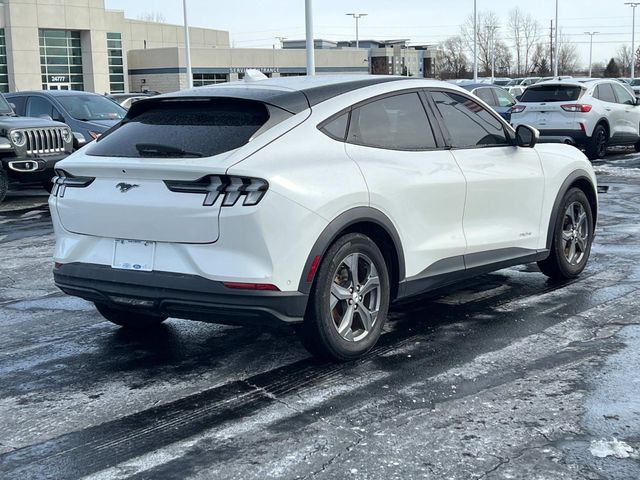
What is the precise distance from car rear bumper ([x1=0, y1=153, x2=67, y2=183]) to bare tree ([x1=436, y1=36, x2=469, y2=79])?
93262mm

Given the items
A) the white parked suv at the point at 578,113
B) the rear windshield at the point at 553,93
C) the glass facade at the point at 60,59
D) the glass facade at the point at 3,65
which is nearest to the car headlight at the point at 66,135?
the white parked suv at the point at 578,113

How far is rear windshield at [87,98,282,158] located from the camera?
5051 mm

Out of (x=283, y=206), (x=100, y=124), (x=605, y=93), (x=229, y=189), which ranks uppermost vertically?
(x=605, y=93)

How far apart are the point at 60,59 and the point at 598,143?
5437 centimetres

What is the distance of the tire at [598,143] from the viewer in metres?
19.4

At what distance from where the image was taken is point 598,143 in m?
19.7

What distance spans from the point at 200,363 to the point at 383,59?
9665cm

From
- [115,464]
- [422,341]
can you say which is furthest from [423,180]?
[115,464]

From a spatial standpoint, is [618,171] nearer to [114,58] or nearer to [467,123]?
[467,123]

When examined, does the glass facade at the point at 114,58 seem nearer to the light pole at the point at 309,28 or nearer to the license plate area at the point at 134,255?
the light pole at the point at 309,28

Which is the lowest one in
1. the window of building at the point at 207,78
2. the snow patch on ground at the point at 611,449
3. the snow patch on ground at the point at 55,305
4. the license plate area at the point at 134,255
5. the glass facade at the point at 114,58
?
the snow patch on ground at the point at 611,449

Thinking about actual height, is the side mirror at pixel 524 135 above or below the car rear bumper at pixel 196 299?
above

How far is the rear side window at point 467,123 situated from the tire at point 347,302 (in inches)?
51.3

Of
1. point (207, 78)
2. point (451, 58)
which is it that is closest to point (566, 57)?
point (451, 58)
